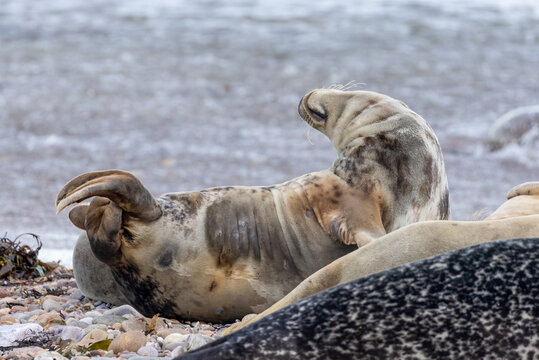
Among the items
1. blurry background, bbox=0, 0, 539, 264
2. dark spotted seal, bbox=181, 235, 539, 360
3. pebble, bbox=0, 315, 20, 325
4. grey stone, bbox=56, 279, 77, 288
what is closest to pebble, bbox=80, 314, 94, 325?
pebble, bbox=0, 315, 20, 325

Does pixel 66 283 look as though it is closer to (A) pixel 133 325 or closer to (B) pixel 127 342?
(A) pixel 133 325

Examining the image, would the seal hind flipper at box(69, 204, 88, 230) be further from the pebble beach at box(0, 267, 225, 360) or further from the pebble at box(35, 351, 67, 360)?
the pebble at box(35, 351, 67, 360)

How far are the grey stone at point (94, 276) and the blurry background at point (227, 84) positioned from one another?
1527 mm

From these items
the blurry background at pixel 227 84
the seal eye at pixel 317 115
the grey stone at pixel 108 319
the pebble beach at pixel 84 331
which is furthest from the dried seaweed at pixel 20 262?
the seal eye at pixel 317 115

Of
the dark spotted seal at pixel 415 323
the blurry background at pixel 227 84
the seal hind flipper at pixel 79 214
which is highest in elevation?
the dark spotted seal at pixel 415 323

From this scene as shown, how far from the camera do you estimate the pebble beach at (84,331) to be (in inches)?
123

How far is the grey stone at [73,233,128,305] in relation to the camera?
4223 mm

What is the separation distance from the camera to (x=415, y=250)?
3.07 m

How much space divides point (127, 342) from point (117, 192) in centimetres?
78

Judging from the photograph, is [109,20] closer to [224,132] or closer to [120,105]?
[120,105]

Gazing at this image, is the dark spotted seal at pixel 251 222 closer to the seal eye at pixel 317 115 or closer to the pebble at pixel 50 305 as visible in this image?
the pebble at pixel 50 305

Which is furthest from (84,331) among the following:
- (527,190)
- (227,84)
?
(227,84)

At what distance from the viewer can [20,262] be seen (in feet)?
16.2

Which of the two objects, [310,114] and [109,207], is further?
[310,114]
